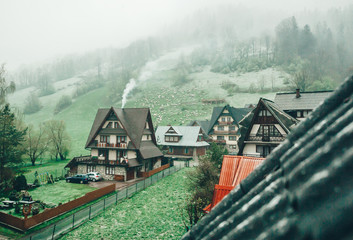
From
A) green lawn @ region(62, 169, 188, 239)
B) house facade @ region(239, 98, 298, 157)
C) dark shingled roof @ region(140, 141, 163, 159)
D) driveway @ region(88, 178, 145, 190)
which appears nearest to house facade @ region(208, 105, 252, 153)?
dark shingled roof @ region(140, 141, 163, 159)

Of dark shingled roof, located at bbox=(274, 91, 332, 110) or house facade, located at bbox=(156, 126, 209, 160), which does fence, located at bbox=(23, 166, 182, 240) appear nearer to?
dark shingled roof, located at bbox=(274, 91, 332, 110)

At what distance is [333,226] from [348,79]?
939 millimetres

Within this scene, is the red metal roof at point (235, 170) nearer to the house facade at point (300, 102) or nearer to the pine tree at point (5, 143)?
the house facade at point (300, 102)

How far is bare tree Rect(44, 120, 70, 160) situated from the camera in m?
54.6

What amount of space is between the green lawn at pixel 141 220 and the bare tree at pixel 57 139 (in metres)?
36.6

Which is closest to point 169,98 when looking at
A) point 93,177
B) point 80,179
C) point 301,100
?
point 93,177

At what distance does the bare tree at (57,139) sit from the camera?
54625 mm

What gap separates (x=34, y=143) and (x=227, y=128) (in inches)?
1861

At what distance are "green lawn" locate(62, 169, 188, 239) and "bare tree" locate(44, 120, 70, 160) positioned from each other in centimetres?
3661

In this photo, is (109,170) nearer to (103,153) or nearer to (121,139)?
(103,153)

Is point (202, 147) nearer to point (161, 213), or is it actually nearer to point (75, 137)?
point (161, 213)

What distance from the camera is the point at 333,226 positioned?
0.82 m

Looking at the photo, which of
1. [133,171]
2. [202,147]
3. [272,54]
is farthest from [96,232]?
[272,54]

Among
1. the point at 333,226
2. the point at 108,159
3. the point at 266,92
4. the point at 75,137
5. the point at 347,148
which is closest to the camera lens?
the point at 333,226
